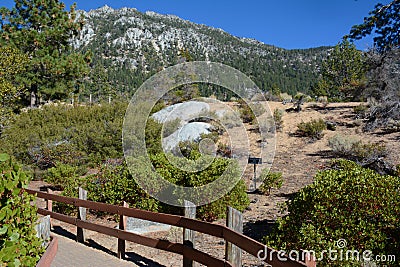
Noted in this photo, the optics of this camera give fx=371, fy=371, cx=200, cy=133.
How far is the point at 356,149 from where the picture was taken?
1608 cm

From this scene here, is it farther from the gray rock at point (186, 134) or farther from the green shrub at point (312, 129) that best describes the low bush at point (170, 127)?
the green shrub at point (312, 129)

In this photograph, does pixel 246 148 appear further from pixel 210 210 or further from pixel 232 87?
pixel 210 210

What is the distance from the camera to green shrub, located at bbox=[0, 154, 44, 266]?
2.62 meters

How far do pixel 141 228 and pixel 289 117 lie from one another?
19.7 metres

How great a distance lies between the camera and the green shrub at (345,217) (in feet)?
15.5

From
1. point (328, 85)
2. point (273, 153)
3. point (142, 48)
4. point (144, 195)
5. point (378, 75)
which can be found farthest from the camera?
point (142, 48)

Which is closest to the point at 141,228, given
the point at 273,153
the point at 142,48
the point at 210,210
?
the point at 210,210

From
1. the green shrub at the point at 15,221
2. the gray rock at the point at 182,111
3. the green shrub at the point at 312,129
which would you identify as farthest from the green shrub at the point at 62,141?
the green shrub at the point at 15,221

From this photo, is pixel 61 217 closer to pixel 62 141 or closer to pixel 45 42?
pixel 62 141

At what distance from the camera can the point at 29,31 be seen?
23.5 meters

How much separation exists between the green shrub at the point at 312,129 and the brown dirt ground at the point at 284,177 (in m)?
0.41

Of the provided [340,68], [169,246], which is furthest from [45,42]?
[340,68]

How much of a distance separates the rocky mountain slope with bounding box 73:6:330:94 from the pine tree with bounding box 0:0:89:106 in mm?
51130

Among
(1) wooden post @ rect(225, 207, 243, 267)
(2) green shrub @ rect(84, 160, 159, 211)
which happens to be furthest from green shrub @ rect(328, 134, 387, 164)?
(1) wooden post @ rect(225, 207, 243, 267)
